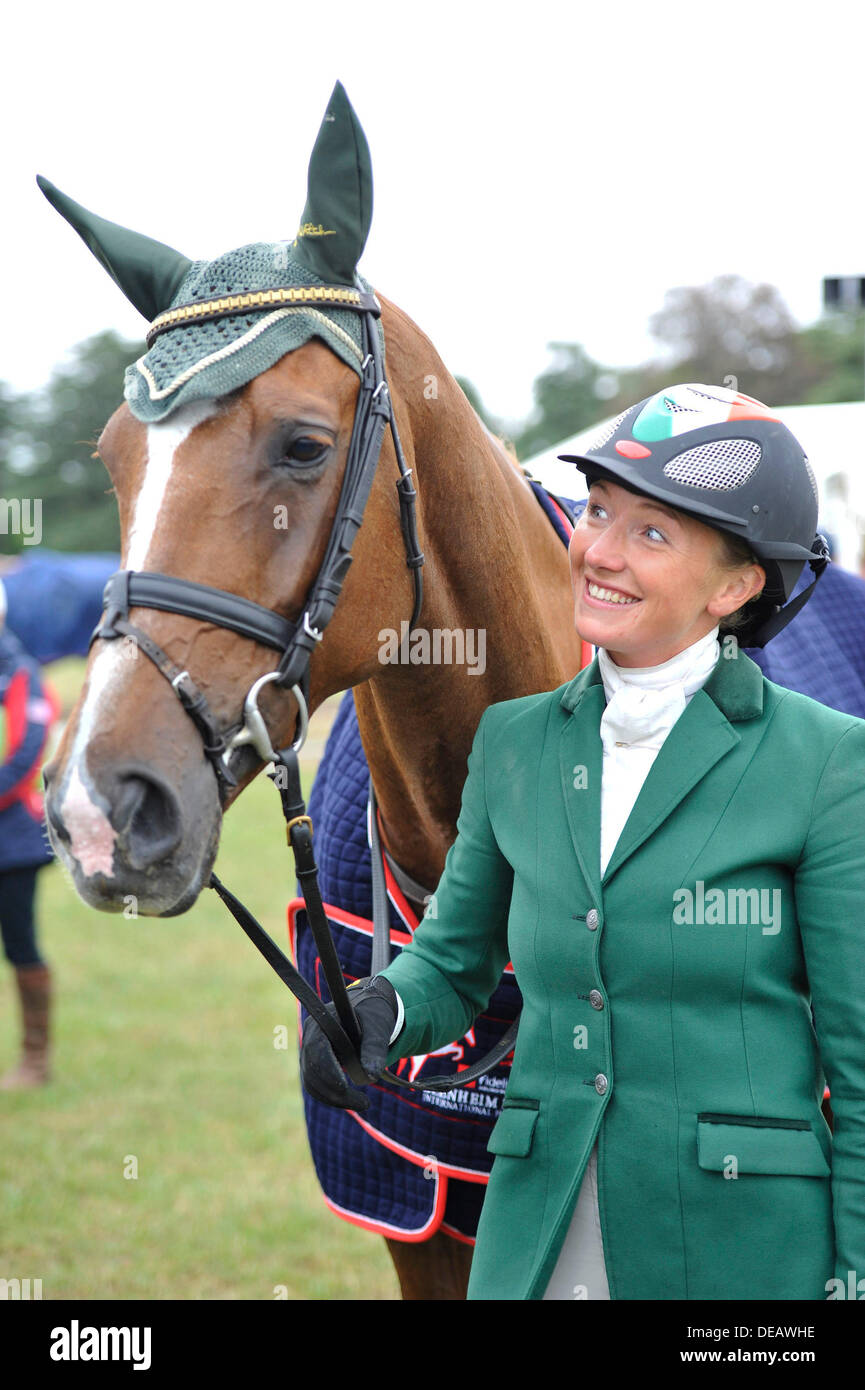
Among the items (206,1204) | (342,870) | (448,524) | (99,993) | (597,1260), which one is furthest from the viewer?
(99,993)

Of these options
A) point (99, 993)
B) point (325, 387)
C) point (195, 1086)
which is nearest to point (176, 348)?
point (325, 387)

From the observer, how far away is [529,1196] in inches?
65.0

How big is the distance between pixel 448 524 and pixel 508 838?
1.93 feet

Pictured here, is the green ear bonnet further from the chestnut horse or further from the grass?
the grass

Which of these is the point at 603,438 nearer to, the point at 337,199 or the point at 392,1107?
the point at 337,199

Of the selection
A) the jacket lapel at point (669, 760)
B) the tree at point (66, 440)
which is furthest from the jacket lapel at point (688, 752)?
the tree at point (66, 440)

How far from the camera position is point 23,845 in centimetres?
545

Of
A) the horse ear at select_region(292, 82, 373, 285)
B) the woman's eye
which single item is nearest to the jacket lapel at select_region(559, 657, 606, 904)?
the woman's eye

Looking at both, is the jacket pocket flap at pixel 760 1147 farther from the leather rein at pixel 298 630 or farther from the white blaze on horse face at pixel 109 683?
the white blaze on horse face at pixel 109 683

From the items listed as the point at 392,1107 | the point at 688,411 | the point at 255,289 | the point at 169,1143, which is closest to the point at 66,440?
the point at 169,1143

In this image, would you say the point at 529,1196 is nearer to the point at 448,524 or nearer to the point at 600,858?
the point at 600,858
